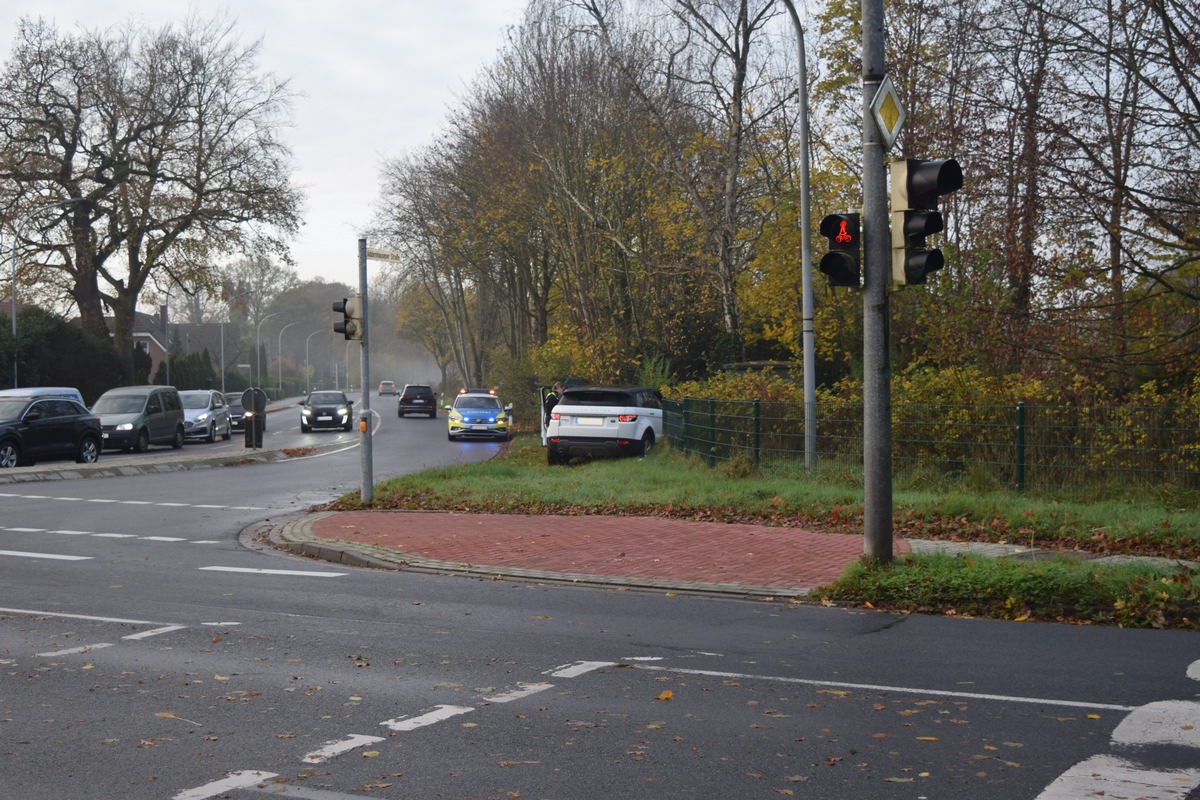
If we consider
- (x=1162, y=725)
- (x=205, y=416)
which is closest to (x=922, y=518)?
(x=1162, y=725)

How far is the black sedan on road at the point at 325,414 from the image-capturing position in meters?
46.9

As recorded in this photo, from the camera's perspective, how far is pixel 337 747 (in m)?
5.76

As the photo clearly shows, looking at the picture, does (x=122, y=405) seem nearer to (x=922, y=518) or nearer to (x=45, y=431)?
(x=45, y=431)

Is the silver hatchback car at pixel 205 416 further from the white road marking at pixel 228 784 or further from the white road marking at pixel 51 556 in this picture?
the white road marking at pixel 228 784

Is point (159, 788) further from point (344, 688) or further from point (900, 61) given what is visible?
point (900, 61)

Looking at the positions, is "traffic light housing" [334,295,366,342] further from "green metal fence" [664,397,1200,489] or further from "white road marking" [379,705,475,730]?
"white road marking" [379,705,475,730]

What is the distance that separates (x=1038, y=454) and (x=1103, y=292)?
88.3 inches

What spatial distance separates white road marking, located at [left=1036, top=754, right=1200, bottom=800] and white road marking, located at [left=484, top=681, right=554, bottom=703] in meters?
2.84

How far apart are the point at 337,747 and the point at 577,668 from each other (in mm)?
2077

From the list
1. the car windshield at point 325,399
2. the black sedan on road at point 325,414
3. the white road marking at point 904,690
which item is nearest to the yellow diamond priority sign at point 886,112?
the white road marking at point 904,690

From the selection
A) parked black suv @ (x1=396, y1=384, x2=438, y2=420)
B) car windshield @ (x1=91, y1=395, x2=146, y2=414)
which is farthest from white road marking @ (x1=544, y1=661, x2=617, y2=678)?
parked black suv @ (x1=396, y1=384, x2=438, y2=420)

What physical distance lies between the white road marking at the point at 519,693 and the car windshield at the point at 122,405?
30.9 metres

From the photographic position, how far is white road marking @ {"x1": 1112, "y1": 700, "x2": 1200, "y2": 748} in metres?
5.80

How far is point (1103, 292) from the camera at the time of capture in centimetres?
1557
